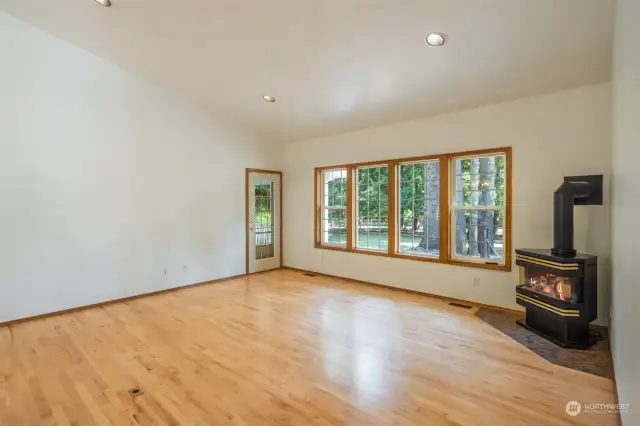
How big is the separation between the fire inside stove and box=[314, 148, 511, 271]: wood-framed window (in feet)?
2.15

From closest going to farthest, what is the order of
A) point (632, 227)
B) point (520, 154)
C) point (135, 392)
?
1. point (632, 227)
2. point (135, 392)
3. point (520, 154)

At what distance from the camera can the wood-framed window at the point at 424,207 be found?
4457mm

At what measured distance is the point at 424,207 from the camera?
5.15 m

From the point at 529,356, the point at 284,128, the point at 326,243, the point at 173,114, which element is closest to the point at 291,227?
the point at 326,243

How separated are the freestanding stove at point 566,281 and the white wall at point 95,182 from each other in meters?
4.94

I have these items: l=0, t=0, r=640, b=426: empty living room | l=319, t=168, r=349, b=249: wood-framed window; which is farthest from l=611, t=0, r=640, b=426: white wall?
l=319, t=168, r=349, b=249: wood-framed window

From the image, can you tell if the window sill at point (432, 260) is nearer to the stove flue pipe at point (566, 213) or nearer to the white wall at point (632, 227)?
A: the stove flue pipe at point (566, 213)

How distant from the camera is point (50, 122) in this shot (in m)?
4.23

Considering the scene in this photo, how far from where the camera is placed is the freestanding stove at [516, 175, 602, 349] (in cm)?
315

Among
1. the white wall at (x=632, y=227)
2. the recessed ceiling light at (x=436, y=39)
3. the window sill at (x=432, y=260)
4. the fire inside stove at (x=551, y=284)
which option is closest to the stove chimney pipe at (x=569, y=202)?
the fire inside stove at (x=551, y=284)

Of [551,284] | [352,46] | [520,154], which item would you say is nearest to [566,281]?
[551,284]

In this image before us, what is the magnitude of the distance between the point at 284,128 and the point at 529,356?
5103 mm

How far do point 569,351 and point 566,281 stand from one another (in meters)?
0.64

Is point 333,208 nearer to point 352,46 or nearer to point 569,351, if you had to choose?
point 352,46
